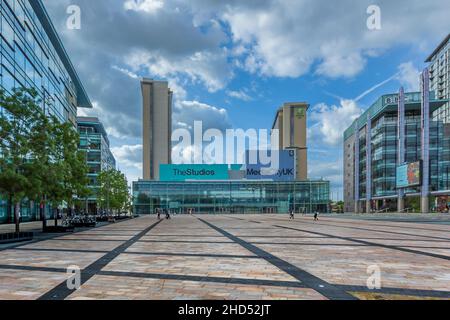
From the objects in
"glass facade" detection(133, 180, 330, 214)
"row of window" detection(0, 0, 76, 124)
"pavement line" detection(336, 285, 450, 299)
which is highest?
"row of window" detection(0, 0, 76, 124)

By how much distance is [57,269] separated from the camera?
912cm

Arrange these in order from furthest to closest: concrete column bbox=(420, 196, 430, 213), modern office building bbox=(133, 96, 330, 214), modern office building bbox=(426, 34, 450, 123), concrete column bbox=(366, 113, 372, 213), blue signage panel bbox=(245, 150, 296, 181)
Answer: modern office building bbox=(426, 34, 450, 123), modern office building bbox=(133, 96, 330, 214), blue signage panel bbox=(245, 150, 296, 181), concrete column bbox=(366, 113, 372, 213), concrete column bbox=(420, 196, 430, 213)

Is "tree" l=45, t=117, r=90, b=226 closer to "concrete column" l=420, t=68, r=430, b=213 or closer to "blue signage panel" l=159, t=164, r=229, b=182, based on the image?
"concrete column" l=420, t=68, r=430, b=213

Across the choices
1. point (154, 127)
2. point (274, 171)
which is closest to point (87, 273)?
point (274, 171)

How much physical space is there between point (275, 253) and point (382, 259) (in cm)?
337

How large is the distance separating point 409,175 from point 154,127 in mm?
84597

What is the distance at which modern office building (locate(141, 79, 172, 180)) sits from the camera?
123 m

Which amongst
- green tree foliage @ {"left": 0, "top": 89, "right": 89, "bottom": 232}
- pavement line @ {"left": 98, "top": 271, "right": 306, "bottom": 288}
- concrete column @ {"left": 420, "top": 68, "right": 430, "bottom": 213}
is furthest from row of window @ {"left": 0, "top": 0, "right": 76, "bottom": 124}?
concrete column @ {"left": 420, "top": 68, "right": 430, "bottom": 213}

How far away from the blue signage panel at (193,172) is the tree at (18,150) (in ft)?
233

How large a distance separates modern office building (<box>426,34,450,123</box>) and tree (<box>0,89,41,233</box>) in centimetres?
Answer: 12429

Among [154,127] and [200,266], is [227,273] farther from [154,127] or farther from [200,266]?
[154,127]

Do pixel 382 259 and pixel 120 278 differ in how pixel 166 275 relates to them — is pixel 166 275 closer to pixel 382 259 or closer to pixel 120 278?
pixel 120 278

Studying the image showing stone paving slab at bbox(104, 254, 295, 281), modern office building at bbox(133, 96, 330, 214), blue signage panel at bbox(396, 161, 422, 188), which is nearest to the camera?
stone paving slab at bbox(104, 254, 295, 281)
